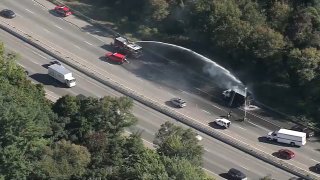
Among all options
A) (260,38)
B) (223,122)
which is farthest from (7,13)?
(223,122)

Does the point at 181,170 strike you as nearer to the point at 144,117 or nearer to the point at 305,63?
the point at 144,117

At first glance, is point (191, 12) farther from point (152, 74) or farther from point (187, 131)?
point (187, 131)

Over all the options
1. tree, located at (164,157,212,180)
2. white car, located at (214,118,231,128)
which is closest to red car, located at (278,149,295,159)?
white car, located at (214,118,231,128)

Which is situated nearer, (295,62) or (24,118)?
(24,118)

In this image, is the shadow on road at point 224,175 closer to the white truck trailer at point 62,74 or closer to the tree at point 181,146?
the tree at point 181,146

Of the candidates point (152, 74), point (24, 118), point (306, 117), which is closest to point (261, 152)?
point (306, 117)
